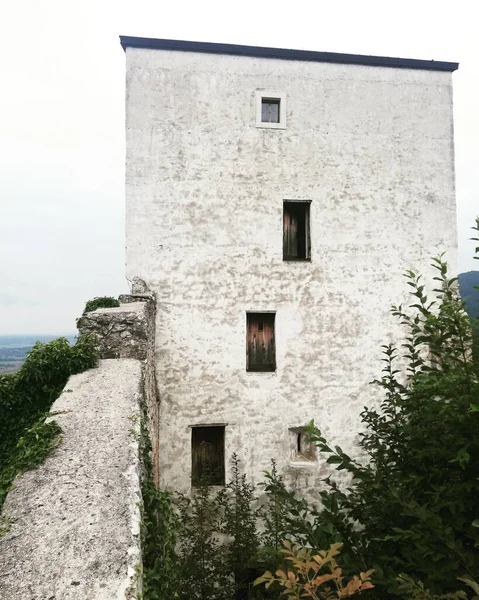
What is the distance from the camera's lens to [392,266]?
30.3 ft

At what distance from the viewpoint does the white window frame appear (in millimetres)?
8867

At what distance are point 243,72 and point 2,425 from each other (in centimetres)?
812

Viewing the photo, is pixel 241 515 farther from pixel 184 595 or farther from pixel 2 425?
pixel 2 425

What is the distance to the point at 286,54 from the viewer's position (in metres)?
8.88

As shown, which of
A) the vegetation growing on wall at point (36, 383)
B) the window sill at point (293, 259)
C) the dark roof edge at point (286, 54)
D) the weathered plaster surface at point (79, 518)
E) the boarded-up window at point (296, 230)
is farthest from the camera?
the boarded-up window at point (296, 230)

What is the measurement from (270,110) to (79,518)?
346 inches

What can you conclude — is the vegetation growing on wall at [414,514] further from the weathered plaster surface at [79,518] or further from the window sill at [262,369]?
the window sill at [262,369]

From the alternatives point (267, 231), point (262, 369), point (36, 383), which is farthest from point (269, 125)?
point (36, 383)

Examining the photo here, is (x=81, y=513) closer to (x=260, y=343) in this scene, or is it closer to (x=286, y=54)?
(x=260, y=343)

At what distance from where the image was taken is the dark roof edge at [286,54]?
8539mm

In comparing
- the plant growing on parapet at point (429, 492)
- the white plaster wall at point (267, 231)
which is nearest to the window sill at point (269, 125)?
the white plaster wall at point (267, 231)

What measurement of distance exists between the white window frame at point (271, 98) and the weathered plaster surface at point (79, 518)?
731 centimetres

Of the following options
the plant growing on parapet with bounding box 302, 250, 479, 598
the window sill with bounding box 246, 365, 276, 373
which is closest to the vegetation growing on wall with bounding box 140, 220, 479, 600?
the plant growing on parapet with bounding box 302, 250, 479, 598

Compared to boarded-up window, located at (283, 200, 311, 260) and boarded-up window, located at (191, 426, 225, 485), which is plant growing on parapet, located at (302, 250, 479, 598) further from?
boarded-up window, located at (283, 200, 311, 260)
